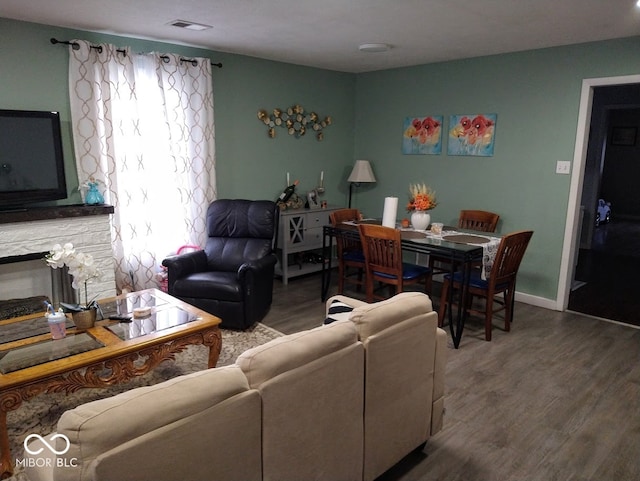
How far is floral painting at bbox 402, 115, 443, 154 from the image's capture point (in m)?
5.09

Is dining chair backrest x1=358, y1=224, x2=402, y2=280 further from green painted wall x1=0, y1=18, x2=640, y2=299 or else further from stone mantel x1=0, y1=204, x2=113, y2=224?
stone mantel x1=0, y1=204, x2=113, y2=224

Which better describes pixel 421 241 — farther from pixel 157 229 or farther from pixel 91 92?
pixel 91 92

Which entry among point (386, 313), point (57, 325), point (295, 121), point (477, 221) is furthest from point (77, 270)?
point (477, 221)

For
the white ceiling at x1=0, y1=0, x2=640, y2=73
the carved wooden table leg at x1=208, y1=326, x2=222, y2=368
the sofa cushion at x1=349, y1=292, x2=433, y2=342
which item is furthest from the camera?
the white ceiling at x1=0, y1=0, x2=640, y2=73

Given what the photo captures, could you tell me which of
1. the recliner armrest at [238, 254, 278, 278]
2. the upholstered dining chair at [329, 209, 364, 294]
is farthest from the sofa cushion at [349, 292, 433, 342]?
the upholstered dining chair at [329, 209, 364, 294]

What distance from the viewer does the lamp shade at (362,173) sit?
5570mm

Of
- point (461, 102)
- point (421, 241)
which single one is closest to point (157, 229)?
point (421, 241)

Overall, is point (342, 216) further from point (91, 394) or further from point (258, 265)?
point (91, 394)

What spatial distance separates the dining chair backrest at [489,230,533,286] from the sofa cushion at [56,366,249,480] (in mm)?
2524

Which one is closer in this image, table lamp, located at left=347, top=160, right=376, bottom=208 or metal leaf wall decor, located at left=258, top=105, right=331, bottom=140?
metal leaf wall decor, located at left=258, top=105, right=331, bottom=140

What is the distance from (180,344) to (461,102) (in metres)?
3.82

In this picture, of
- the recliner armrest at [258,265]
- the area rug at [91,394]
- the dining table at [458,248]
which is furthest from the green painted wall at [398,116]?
the area rug at [91,394]

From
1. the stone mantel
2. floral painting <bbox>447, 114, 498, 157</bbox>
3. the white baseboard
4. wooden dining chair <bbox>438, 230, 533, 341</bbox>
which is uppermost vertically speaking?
floral painting <bbox>447, 114, 498, 157</bbox>

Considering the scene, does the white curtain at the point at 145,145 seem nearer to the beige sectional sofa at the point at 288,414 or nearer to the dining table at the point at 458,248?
the dining table at the point at 458,248
